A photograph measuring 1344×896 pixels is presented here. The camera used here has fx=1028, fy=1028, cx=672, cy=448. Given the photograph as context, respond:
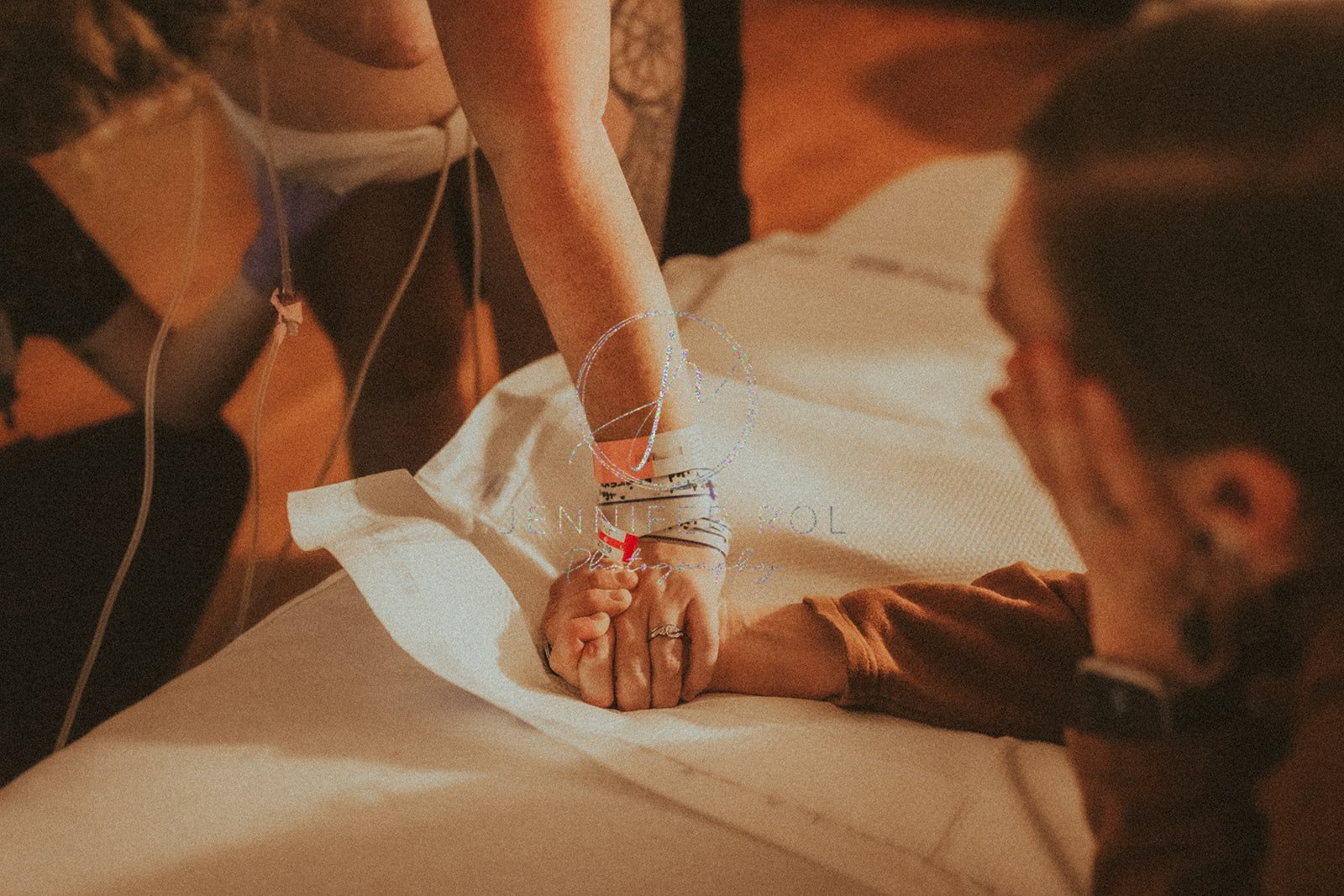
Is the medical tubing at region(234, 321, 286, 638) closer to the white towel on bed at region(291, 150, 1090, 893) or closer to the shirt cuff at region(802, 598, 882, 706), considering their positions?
the white towel on bed at region(291, 150, 1090, 893)

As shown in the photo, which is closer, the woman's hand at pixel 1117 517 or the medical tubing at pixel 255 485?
the woman's hand at pixel 1117 517

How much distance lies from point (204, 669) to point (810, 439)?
481 mm

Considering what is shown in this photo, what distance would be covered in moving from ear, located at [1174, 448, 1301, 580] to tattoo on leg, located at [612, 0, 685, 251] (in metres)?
0.45

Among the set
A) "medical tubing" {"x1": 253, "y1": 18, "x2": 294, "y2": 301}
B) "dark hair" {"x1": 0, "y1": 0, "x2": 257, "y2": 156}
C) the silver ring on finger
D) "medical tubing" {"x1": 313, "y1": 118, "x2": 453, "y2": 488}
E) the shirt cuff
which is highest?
"dark hair" {"x1": 0, "y1": 0, "x2": 257, "y2": 156}

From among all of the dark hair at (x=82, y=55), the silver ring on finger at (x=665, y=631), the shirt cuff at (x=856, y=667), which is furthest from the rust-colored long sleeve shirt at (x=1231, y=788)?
the dark hair at (x=82, y=55)

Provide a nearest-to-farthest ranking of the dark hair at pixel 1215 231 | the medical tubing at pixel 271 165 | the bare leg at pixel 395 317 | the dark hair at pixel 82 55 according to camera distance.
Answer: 1. the dark hair at pixel 1215 231
2. the dark hair at pixel 82 55
3. the medical tubing at pixel 271 165
4. the bare leg at pixel 395 317

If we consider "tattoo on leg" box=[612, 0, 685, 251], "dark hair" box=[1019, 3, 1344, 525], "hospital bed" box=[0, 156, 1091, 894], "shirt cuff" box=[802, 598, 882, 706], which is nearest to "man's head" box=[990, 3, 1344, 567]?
"dark hair" box=[1019, 3, 1344, 525]

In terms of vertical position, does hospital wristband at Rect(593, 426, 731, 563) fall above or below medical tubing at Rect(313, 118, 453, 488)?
below

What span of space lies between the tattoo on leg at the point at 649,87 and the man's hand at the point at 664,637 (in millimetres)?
266

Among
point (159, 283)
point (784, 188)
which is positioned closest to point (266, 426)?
point (159, 283)

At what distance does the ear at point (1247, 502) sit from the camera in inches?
14.7

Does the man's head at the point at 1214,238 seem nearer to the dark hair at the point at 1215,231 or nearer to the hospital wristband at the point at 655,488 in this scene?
the dark hair at the point at 1215,231

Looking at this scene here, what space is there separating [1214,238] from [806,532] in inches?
17.1

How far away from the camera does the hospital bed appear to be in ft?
1.70
